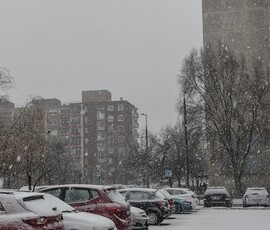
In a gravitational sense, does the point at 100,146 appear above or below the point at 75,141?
below

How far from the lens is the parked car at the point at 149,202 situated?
70.4 ft

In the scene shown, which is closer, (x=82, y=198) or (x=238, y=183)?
(x=82, y=198)

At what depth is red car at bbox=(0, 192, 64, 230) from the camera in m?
9.15

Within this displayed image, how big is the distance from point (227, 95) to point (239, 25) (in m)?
14.7

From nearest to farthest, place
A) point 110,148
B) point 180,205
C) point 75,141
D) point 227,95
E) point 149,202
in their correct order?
point 149,202, point 180,205, point 227,95, point 75,141, point 110,148

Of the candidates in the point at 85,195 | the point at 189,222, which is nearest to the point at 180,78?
the point at 189,222

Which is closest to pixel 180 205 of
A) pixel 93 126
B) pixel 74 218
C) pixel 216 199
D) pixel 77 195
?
pixel 216 199

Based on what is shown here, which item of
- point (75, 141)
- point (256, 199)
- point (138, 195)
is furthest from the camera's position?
point (75, 141)

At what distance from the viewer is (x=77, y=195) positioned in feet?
46.9

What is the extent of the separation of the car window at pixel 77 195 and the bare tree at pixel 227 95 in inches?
1430

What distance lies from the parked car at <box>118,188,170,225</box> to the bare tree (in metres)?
28.9

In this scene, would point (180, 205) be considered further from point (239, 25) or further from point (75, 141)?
point (75, 141)

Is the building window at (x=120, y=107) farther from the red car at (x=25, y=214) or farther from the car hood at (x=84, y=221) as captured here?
the red car at (x=25, y=214)

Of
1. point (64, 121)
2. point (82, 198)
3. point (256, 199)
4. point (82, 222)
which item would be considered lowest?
point (256, 199)
